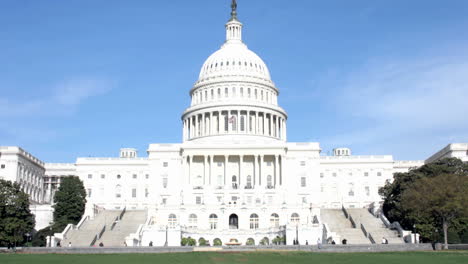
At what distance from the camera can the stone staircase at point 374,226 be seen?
78.4m

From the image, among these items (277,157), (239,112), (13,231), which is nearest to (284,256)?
(13,231)

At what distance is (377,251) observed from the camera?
57.6 meters

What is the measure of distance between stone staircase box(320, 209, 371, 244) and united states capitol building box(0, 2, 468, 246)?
0.82ft

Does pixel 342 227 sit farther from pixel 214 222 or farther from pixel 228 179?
pixel 228 179

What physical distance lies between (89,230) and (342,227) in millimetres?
34297

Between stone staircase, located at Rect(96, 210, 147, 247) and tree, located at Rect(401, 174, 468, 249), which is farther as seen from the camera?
stone staircase, located at Rect(96, 210, 147, 247)

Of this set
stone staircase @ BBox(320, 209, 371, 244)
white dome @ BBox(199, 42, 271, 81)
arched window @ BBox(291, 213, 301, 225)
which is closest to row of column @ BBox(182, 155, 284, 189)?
stone staircase @ BBox(320, 209, 371, 244)

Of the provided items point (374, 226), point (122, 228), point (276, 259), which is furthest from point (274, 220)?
point (276, 259)

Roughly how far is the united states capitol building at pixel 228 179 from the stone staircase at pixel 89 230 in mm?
163

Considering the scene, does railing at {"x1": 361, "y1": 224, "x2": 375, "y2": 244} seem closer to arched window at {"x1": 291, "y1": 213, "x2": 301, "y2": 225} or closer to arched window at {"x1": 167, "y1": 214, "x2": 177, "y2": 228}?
arched window at {"x1": 291, "y1": 213, "x2": 301, "y2": 225}

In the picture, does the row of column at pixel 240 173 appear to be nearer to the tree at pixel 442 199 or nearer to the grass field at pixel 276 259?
the tree at pixel 442 199

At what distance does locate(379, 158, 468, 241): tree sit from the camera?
75.6m

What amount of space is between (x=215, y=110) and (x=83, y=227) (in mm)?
44310

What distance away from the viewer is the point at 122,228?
8762cm
